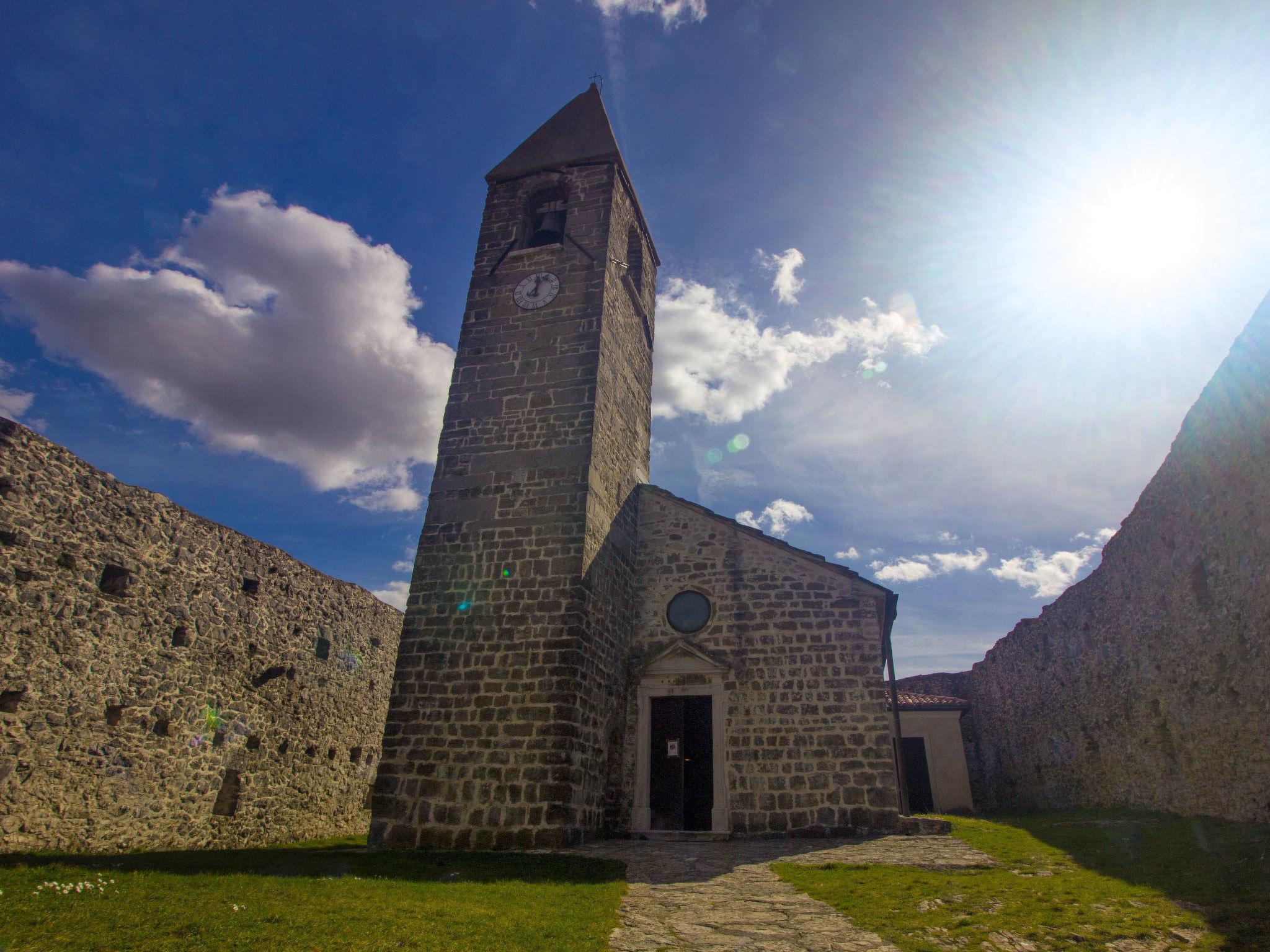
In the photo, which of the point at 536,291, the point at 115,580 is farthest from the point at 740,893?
the point at 536,291

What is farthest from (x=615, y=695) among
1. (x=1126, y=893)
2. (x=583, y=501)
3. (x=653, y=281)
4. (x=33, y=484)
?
(x=653, y=281)

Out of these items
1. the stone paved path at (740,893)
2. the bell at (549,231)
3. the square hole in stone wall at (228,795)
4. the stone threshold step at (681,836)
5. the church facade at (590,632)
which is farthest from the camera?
the bell at (549,231)

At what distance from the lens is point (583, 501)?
37.5 ft

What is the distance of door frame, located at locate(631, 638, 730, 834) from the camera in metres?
11.4

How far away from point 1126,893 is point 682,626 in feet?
25.8

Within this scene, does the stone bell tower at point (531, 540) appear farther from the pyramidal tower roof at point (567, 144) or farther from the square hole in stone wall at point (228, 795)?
the square hole in stone wall at point (228, 795)

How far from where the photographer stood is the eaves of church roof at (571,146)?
15328 mm

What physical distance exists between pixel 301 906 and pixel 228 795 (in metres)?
8.71

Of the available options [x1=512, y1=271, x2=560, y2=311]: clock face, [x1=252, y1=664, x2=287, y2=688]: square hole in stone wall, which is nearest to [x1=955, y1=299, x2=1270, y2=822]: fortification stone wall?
[x1=512, y1=271, x2=560, y2=311]: clock face

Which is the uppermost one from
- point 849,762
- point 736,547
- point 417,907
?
point 736,547

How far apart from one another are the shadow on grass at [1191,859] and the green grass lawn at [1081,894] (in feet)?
0.06

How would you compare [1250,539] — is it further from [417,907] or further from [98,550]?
[98,550]

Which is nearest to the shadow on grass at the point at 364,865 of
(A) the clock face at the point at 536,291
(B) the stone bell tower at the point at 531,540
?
(B) the stone bell tower at the point at 531,540

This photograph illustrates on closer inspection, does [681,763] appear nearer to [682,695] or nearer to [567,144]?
[682,695]
